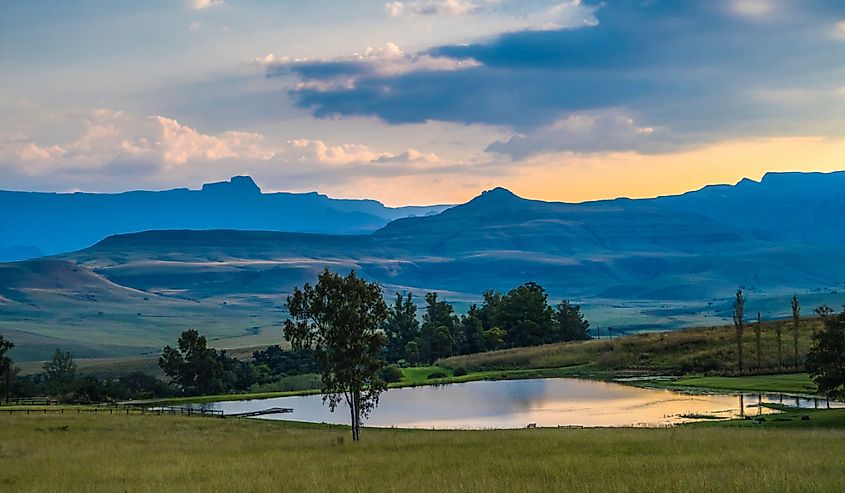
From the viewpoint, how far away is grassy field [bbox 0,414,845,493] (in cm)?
2570

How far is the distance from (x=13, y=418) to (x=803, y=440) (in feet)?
184

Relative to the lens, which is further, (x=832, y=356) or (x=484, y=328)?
(x=484, y=328)

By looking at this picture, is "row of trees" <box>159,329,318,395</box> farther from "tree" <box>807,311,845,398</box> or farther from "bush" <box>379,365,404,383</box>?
"tree" <box>807,311,845,398</box>

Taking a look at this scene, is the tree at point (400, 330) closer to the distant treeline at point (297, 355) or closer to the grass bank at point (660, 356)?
the distant treeline at point (297, 355)

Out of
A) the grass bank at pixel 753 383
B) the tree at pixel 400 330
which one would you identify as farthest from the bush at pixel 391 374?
the tree at pixel 400 330

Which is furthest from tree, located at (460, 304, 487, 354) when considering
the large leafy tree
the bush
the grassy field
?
the grassy field

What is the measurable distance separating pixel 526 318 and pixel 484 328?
32.9ft

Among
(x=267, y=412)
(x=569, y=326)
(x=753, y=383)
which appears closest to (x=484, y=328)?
(x=569, y=326)

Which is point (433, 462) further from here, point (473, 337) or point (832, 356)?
point (473, 337)

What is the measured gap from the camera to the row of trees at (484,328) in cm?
16038

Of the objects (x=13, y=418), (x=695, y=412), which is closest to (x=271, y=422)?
(x=13, y=418)

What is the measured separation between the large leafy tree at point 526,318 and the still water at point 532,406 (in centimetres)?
5409

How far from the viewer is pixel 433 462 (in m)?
35.0

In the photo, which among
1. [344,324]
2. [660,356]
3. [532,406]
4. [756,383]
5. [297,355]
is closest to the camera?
[344,324]
